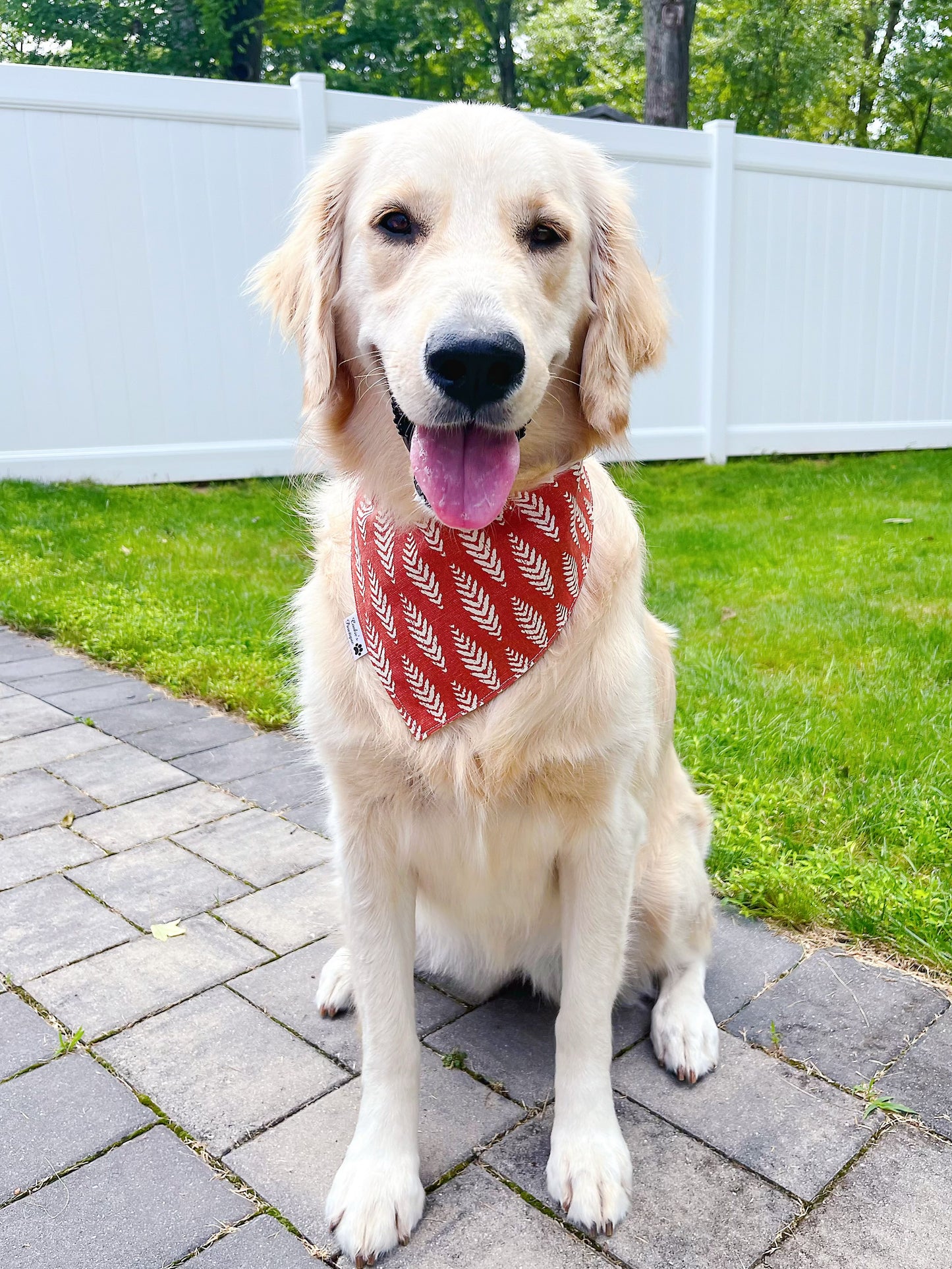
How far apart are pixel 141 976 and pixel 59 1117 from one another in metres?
0.46

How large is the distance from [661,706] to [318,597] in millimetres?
779

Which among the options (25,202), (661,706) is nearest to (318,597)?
(661,706)

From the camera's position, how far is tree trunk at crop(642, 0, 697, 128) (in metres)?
10.4

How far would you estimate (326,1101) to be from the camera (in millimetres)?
1954

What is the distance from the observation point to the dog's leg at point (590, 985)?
1.79 meters

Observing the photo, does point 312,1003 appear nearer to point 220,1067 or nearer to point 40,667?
point 220,1067

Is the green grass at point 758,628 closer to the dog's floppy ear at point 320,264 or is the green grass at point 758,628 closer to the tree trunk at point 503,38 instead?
the dog's floppy ear at point 320,264

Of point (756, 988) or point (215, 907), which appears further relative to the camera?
point (215, 907)

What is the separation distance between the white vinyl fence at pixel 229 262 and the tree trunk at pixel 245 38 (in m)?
10.8

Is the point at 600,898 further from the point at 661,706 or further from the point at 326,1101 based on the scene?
the point at 326,1101

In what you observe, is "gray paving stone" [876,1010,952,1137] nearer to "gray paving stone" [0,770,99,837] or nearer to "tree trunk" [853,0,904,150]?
"gray paving stone" [0,770,99,837]

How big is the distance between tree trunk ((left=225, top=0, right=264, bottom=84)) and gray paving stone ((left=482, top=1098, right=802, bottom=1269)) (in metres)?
17.7

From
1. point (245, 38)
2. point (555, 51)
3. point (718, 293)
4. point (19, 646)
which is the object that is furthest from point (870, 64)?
point (19, 646)

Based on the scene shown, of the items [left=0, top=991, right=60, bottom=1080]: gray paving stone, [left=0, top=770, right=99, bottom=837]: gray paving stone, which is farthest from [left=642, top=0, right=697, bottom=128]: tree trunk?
[left=0, top=991, right=60, bottom=1080]: gray paving stone
